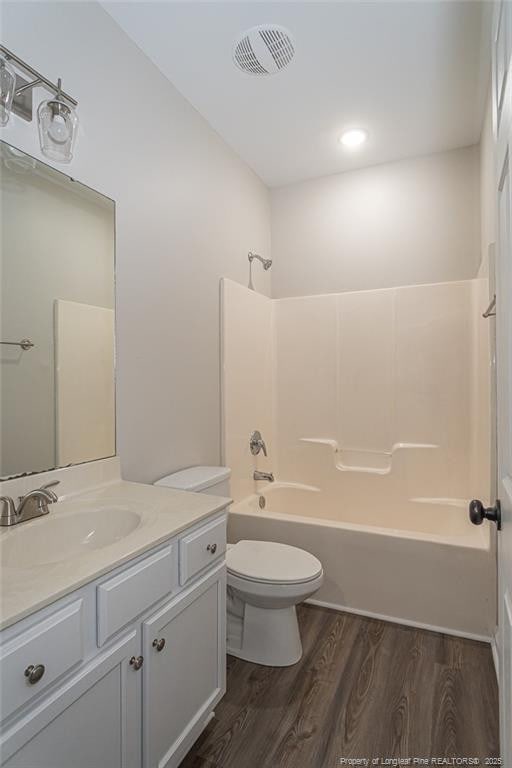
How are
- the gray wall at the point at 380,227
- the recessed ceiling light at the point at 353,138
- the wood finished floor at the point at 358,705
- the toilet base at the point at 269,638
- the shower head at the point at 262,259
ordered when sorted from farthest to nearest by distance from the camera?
1. the shower head at the point at 262,259
2. the gray wall at the point at 380,227
3. the recessed ceiling light at the point at 353,138
4. the toilet base at the point at 269,638
5. the wood finished floor at the point at 358,705

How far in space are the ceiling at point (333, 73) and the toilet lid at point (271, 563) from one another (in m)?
2.35

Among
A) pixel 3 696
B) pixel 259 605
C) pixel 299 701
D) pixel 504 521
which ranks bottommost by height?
pixel 299 701

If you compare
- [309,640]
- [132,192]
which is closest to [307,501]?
[309,640]

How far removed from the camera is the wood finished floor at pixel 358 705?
4.54ft

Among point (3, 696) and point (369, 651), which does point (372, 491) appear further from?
point (3, 696)

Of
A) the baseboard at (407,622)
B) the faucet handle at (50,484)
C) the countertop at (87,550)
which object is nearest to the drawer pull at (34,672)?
the countertop at (87,550)

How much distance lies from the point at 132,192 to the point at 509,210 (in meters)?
1.50

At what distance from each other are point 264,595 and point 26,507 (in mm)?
1046

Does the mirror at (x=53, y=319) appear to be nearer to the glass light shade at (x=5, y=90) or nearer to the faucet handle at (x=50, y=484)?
the faucet handle at (x=50, y=484)

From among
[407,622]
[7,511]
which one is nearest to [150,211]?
[7,511]

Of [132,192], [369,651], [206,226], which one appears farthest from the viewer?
[206,226]

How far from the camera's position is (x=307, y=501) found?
119 inches

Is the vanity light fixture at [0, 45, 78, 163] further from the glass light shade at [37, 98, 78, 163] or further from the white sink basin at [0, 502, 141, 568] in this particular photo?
the white sink basin at [0, 502, 141, 568]

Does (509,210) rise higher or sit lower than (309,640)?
higher
